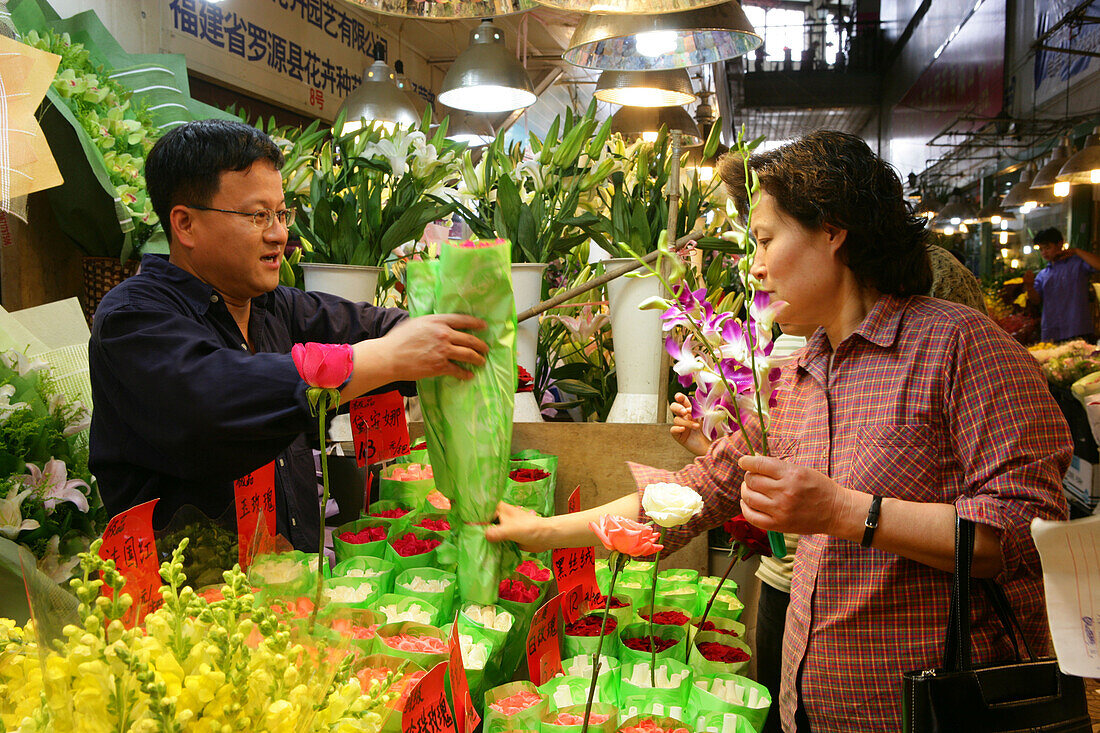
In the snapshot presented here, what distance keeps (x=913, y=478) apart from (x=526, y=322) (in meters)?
1.09

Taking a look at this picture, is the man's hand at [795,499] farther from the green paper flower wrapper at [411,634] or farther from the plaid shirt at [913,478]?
the green paper flower wrapper at [411,634]

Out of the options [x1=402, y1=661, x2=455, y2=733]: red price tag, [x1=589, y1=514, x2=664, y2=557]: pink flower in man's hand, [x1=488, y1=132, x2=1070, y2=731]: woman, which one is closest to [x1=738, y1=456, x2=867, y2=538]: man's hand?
[x1=488, y1=132, x2=1070, y2=731]: woman

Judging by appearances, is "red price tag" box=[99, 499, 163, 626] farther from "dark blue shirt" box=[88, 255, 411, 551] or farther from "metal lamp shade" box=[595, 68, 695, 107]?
"metal lamp shade" box=[595, 68, 695, 107]

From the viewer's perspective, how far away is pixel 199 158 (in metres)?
1.33

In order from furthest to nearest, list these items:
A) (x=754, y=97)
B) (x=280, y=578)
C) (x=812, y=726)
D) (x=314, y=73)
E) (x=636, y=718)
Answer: (x=754, y=97), (x=314, y=73), (x=812, y=726), (x=636, y=718), (x=280, y=578)

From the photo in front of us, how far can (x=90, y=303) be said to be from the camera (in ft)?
6.32

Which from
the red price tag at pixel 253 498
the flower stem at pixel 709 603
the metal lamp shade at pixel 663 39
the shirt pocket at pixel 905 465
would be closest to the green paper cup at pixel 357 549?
the red price tag at pixel 253 498

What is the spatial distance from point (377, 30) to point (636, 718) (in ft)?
19.7

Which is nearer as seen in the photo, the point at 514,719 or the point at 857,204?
the point at 514,719

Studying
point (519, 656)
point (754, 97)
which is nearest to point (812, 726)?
point (519, 656)

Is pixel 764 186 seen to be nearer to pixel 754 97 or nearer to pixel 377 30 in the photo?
pixel 377 30

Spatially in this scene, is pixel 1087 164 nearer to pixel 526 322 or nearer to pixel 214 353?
pixel 526 322

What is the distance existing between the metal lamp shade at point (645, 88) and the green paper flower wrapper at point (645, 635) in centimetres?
193

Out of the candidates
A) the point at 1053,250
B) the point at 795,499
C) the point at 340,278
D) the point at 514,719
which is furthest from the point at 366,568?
the point at 1053,250
